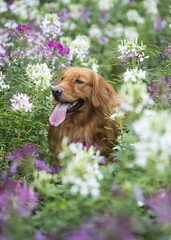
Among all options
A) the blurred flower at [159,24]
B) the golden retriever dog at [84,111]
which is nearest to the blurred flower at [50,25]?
the golden retriever dog at [84,111]

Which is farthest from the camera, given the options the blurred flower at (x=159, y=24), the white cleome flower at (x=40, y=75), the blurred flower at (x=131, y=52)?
the blurred flower at (x=159, y=24)

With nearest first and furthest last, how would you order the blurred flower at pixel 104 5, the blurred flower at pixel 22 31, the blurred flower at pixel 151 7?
the blurred flower at pixel 22 31 < the blurred flower at pixel 104 5 < the blurred flower at pixel 151 7

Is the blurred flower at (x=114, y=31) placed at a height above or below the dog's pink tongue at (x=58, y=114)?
above

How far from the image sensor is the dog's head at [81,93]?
160 inches

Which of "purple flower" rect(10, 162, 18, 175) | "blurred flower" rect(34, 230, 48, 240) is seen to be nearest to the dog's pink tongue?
"purple flower" rect(10, 162, 18, 175)

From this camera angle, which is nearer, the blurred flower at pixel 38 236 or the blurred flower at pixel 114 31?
the blurred flower at pixel 38 236

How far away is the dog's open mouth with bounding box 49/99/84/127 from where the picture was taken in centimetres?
401

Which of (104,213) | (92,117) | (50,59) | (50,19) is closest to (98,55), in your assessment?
(50,19)

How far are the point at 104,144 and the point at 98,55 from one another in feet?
12.4

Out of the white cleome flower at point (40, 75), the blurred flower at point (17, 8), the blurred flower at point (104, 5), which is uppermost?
the blurred flower at point (104, 5)

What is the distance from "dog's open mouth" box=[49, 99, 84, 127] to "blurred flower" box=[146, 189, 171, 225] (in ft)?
6.08

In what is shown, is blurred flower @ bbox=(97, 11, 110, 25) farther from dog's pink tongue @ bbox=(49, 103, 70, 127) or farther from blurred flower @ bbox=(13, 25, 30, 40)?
dog's pink tongue @ bbox=(49, 103, 70, 127)

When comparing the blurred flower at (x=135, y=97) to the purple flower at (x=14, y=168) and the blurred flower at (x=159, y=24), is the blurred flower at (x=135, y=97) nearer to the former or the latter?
the purple flower at (x=14, y=168)

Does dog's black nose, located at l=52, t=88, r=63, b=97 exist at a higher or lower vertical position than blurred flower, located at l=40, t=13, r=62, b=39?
lower
